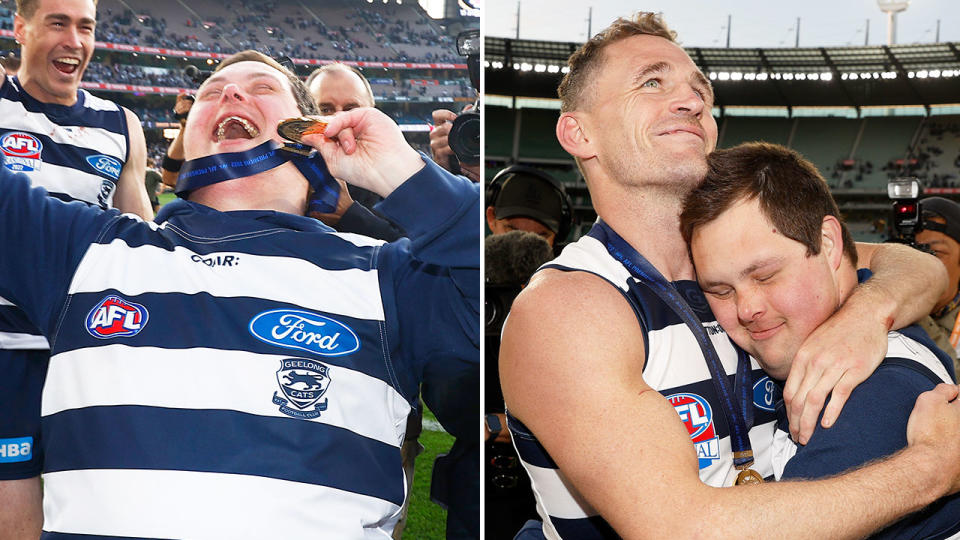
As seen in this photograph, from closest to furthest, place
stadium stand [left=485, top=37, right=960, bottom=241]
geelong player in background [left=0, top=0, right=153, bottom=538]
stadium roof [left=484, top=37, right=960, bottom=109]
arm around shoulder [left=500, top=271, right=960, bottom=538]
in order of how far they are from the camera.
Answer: arm around shoulder [left=500, top=271, right=960, bottom=538] < geelong player in background [left=0, top=0, right=153, bottom=538] < stadium stand [left=485, top=37, right=960, bottom=241] < stadium roof [left=484, top=37, right=960, bottom=109]

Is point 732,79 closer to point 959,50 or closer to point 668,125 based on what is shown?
point 959,50

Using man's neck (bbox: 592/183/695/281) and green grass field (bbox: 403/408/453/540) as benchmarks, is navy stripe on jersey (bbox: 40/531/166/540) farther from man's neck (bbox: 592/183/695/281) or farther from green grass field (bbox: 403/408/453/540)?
man's neck (bbox: 592/183/695/281)

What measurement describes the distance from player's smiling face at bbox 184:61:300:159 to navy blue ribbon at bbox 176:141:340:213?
17 mm

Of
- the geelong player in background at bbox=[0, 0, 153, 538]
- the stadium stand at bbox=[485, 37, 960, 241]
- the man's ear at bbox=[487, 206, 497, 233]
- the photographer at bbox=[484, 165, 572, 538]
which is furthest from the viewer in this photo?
the stadium stand at bbox=[485, 37, 960, 241]

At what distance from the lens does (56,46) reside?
Result: 1584 mm

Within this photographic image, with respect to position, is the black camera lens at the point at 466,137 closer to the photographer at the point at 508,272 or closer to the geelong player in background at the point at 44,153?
the photographer at the point at 508,272

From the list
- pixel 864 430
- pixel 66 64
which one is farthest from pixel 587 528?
pixel 66 64

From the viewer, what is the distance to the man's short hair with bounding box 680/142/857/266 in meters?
1.50

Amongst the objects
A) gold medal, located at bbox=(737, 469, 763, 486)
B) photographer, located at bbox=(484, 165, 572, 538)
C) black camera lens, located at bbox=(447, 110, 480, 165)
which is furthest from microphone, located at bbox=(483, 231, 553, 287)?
gold medal, located at bbox=(737, 469, 763, 486)

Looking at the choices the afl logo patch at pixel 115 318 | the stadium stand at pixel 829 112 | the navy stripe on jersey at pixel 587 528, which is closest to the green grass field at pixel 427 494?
the navy stripe on jersey at pixel 587 528

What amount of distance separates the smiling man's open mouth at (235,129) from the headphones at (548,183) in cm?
136

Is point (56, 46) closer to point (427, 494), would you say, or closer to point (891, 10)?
point (427, 494)

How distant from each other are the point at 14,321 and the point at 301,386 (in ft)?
1.92

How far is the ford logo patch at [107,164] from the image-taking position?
1565mm
